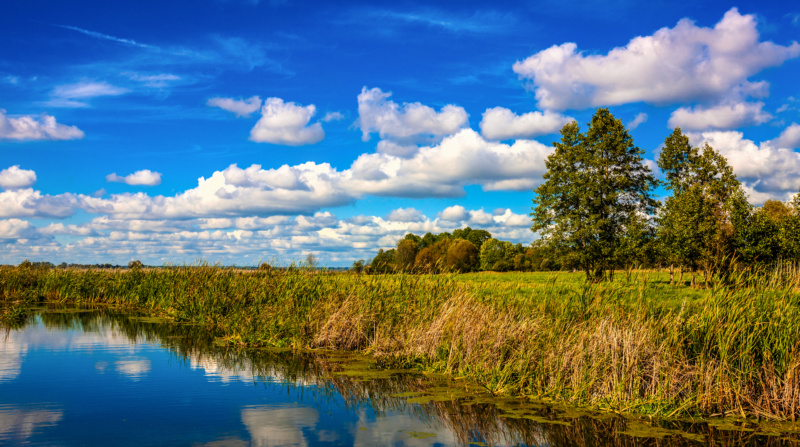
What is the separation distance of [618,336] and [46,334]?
1994 centimetres

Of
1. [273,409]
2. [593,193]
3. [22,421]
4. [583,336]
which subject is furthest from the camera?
[593,193]

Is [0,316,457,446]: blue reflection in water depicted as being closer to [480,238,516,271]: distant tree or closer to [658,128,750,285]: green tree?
[658,128,750,285]: green tree

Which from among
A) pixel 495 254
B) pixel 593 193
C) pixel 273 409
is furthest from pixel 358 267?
pixel 495 254

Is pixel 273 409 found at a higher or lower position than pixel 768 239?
lower

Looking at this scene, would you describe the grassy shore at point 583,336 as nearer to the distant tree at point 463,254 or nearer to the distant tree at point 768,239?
the distant tree at point 768,239

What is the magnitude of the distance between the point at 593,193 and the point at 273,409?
39859 millimetres

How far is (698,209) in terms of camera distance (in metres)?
47.4

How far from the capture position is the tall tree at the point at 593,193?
43.6 meters

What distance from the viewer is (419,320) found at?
1434cm

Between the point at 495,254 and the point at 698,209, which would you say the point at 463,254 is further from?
the point at 698,209

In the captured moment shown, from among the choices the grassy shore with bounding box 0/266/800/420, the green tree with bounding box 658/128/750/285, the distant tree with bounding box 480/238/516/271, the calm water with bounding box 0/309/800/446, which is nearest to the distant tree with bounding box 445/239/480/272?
the distant tree with bounding box 480/238/516/271

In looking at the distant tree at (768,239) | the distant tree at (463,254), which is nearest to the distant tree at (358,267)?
the distant tree at (768,239)

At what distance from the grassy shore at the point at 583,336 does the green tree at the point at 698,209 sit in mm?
30151

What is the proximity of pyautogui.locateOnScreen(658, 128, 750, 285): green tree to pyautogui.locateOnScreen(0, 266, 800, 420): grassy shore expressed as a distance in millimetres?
30151
